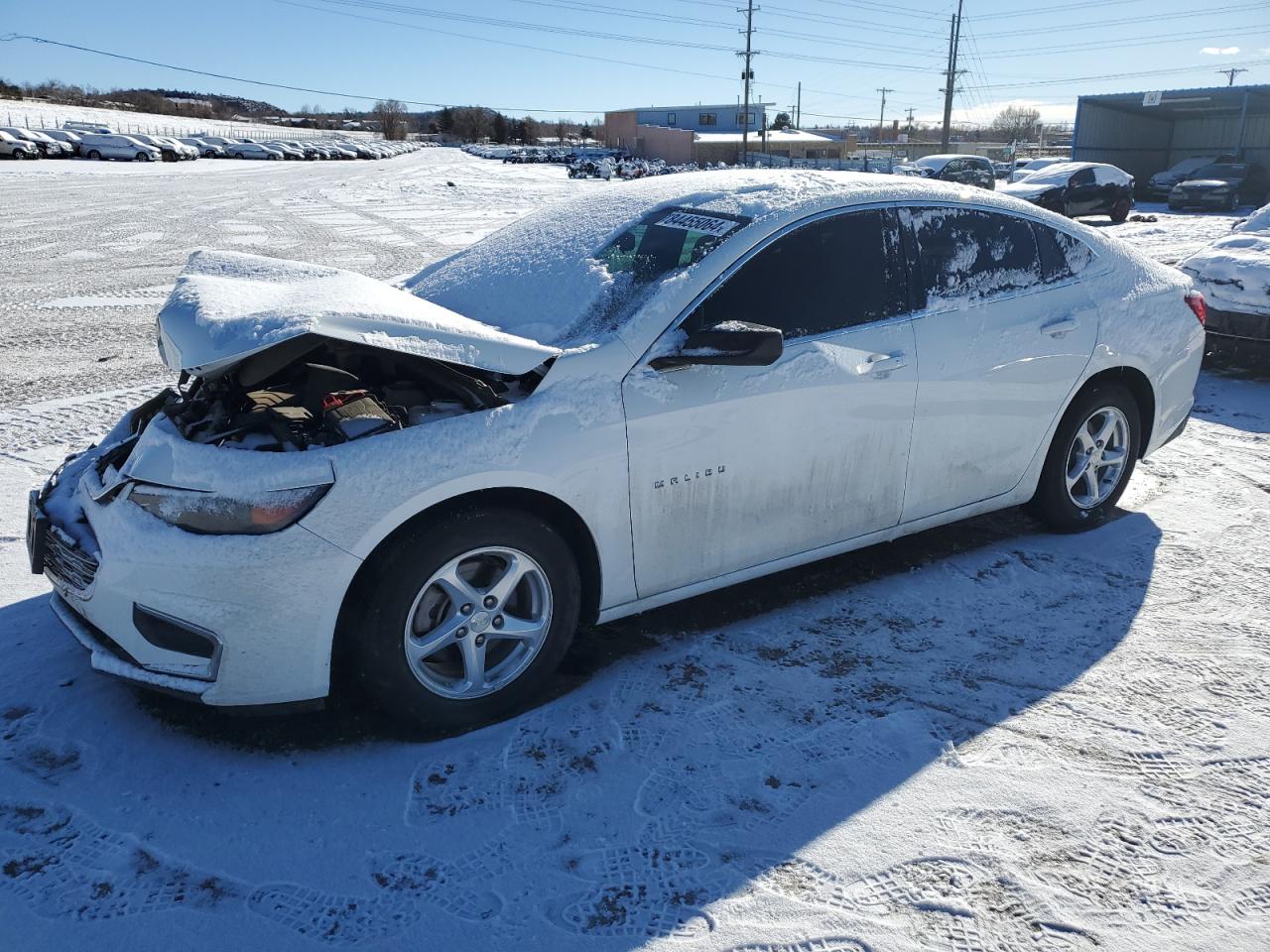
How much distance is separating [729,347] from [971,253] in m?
1.52

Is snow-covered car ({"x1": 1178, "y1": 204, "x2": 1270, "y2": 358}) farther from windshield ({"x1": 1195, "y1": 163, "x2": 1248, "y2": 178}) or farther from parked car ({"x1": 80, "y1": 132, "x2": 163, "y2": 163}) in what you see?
parked car ({"x1": 80, "y1": 132, "x2": 163, "y2": 163})

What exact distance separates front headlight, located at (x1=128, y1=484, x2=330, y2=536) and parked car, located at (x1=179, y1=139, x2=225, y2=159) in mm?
61239

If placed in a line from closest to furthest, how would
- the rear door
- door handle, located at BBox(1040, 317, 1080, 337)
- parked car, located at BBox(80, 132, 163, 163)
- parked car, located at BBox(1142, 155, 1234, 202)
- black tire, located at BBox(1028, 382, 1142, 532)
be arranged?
the rear door < door handle, located at BBox(1040, 317, 1080, 337) < black tire, located at BBox(1028, 382, 1142, 532) < parked car, located at BBox(1142, 155, 1234, 202) < parked car, located at BBox(80, 132, 163, 163)

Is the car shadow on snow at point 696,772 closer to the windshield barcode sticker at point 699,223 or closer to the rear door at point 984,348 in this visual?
the rear door at point 984,348

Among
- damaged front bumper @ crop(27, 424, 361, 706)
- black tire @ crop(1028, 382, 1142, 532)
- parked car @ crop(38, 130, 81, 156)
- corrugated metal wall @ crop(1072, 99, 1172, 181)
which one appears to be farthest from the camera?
parked car @ crop(38, 130, 81, 156)

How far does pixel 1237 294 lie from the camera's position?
7.49 m

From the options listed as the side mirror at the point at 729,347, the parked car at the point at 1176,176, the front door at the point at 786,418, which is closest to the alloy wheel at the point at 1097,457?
the front door at the point at 786,418

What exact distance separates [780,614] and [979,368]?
4.35ft

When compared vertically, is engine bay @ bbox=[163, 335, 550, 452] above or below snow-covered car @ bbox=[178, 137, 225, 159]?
below

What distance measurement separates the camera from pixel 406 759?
9.34ft

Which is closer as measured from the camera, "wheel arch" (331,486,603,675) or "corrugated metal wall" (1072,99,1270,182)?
"wheel arch" (331,486,603,675)

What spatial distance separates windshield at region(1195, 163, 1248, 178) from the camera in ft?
90.5

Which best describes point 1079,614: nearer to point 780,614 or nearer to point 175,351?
point 780,614

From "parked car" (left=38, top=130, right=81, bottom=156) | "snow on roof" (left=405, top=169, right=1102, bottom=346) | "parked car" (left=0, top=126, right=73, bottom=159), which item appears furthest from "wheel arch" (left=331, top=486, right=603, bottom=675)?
"parked car" (left=38, top=130, right=81, bottom=156)
